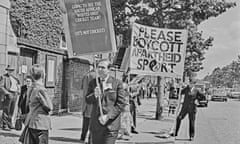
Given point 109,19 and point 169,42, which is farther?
point 169,42

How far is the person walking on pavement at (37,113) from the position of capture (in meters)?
6.18

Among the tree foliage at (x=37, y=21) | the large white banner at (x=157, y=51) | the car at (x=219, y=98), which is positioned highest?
the tree foliage at (x=37, y=21)

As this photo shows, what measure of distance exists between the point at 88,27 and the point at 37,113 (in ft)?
6.71

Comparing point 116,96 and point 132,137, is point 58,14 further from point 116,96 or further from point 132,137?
point 116,96

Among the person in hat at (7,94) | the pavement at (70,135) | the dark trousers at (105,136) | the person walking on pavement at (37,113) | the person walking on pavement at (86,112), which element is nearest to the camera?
the dark trousers at (105,136)

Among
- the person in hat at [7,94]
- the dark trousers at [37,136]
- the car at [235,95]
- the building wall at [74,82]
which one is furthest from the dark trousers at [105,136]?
the car at [235,95]

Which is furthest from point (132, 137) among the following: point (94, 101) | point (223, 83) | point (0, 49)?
point (223, 83)

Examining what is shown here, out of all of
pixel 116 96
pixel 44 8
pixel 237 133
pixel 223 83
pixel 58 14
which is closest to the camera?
pixel 116 96

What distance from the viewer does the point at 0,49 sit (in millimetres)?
11359

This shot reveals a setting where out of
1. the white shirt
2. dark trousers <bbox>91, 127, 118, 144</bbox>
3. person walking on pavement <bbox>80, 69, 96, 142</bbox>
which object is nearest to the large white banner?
person walking on pavement <bbox>80, 69, 96, 142</bbox>

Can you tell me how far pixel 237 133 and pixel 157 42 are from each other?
4.73 m

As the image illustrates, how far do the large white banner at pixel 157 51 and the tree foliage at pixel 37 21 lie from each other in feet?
17.0

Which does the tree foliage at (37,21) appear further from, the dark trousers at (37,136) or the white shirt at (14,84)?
the dark trousers at (37,136)

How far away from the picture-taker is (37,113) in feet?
20.4
